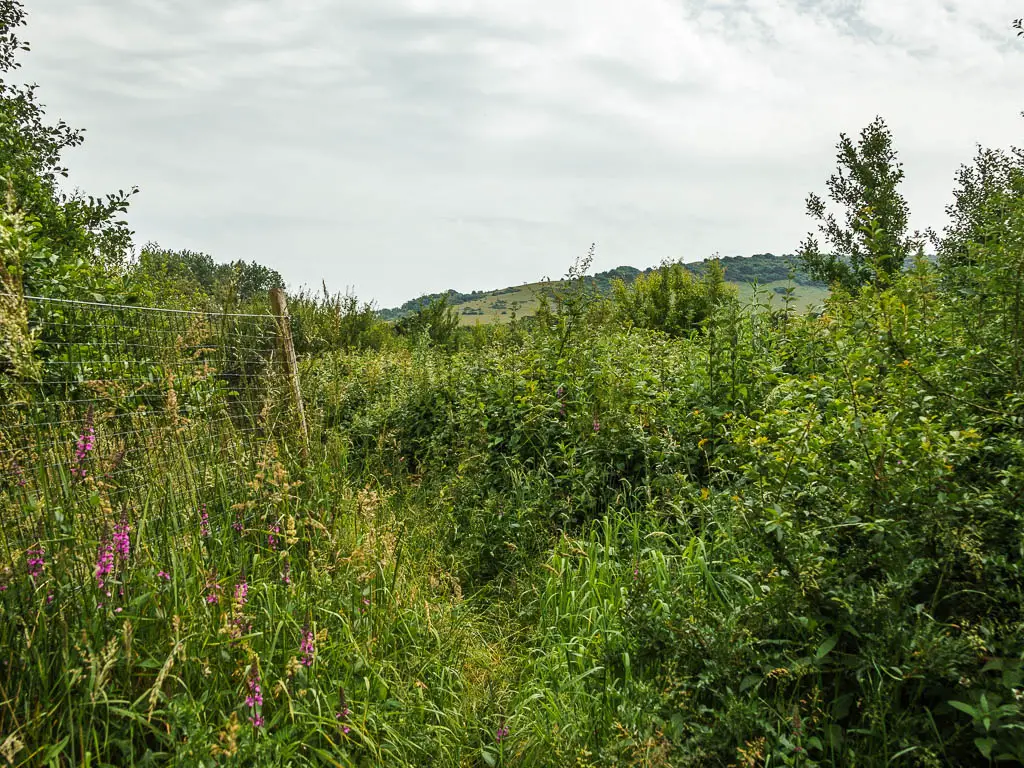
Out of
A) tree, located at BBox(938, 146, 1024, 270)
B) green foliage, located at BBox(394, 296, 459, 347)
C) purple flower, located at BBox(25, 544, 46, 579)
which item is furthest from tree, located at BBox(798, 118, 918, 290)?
purple flower, located at BBox(25, 544, 46, 579)

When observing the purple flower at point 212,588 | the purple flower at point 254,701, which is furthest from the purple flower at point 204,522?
the purple flower at point 254,701

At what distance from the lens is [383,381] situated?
7.59 m

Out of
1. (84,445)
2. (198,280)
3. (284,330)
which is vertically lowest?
(84,445)

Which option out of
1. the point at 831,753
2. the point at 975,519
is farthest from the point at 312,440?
the point at 975,519

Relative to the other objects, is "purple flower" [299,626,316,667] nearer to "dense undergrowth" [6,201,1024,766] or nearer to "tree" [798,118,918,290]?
"dense undergrowth" [6,201,1024,766]

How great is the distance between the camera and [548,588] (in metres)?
3.45

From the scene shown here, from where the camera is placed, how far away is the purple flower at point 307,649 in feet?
7.49

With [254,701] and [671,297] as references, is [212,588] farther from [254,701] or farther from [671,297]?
[671,297]

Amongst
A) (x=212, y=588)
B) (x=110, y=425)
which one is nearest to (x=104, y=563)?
(x=212, y=588)

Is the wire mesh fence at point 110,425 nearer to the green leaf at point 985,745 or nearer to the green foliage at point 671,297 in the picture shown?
the green leaf at point 985,745

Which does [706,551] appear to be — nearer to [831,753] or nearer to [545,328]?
[831,753]

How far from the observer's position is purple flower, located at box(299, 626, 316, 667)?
2283 mm

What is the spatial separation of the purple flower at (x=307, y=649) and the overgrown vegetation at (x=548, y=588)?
0.02 metres

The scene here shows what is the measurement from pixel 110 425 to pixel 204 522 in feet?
2.04
